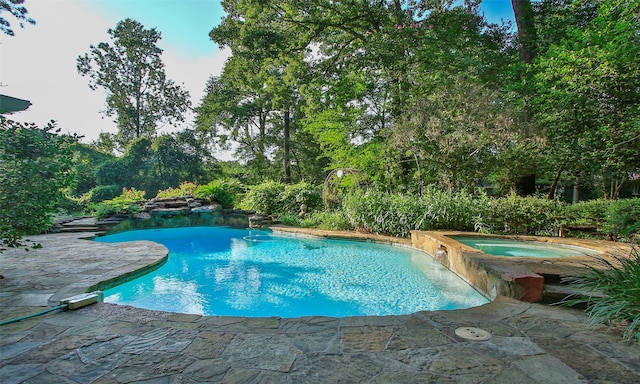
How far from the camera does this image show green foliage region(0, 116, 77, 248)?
9.56ft

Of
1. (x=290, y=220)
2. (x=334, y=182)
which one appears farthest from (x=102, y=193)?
(x=334, y=182)

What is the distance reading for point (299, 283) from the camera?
175 inches

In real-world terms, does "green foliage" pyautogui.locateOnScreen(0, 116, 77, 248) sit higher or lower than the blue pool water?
higher

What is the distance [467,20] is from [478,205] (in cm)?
551

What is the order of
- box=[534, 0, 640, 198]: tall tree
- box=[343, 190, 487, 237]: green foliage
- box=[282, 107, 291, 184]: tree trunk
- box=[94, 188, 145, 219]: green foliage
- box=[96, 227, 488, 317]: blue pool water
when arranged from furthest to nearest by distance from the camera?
box=[282, 107, 291, 184]: tree trunk < box=[94, 188, 145, 219]: green foliage < box=[343, 190, 487, 237]: green foliage < box=[534, 0, 640, 198]: tall tree < box=[96, 227, 488, 317]: blue pool water

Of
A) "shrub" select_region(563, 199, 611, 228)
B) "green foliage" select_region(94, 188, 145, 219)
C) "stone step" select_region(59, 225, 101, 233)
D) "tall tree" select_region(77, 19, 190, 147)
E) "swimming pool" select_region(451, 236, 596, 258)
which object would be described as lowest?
"stone step" select_region(59, 225, 101, 233)

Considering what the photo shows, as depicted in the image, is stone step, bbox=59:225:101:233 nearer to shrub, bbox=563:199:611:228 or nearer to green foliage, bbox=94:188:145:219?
green foliage, bbox=94:188:145:219

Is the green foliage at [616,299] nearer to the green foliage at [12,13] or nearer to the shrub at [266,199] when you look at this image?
the green foliage at [12,13]

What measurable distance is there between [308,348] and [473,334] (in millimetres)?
1112

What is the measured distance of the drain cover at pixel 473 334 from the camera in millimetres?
2088

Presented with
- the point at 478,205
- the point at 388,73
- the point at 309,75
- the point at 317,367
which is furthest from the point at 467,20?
the point at 317,367

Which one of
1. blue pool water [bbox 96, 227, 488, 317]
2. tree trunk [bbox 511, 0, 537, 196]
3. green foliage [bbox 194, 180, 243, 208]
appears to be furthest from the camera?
green foliage [bbox 194, 180, 243, 208]

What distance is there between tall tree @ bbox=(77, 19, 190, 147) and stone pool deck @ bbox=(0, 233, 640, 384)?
54.7 ft

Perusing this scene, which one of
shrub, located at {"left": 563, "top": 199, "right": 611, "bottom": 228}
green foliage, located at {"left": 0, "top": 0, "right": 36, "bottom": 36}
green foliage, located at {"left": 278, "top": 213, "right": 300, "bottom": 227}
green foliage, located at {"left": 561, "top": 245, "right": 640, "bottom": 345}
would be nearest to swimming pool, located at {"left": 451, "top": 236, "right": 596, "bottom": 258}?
shrub, located at {"left": 563, "top": 199, "right": 611, "bottom": 228}
